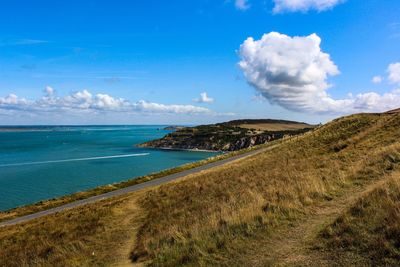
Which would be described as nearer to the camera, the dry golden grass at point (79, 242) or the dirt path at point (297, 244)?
the dirt path at point (297, 244)

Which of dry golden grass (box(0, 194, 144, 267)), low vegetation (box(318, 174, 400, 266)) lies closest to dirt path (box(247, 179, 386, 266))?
low vegetation (box(318, 174, 400, 266))

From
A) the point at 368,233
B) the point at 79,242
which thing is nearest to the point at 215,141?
the point at 79,242

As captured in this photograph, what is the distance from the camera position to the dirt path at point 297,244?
764 cm

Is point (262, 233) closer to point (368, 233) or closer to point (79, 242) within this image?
point (368, 233)

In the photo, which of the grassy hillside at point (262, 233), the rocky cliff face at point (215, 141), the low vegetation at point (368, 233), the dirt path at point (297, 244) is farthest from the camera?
the rocky cliff face at point (215, 141)

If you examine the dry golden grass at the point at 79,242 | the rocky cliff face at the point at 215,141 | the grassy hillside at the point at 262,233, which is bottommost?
the rocky cliff face at the point at 215,141

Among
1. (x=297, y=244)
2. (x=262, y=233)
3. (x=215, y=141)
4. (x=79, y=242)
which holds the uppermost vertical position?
(x=297, y=244)

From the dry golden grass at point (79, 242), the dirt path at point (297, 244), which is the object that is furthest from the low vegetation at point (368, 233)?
the dry golden grass at point (79, 242)

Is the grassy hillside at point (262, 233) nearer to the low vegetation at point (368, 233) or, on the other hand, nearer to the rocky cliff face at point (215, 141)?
the low vegetation at point (368, 233)

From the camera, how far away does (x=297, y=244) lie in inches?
338

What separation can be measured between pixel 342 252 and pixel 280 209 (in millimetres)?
3888

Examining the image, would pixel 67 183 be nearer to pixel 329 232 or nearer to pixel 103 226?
pixel 103 226

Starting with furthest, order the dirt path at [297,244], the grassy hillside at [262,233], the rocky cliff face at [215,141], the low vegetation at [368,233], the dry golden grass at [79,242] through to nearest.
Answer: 1. the rocky cliff face at [215,141]
2. the dry golden grass at [79,242]
3. the grassy hillside at [262,233]
4. the dirt path at [297,244]
5. the low vegetation at [368,233]

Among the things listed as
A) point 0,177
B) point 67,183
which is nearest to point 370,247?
point 67,183
